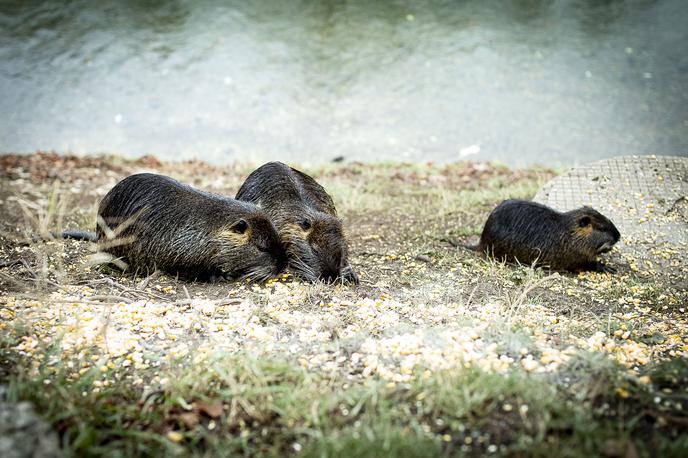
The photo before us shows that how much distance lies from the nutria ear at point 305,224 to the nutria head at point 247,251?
231 millimetres

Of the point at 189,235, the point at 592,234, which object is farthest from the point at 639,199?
the point at 189,235

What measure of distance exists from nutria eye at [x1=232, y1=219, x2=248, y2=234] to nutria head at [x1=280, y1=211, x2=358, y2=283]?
0.32 metres

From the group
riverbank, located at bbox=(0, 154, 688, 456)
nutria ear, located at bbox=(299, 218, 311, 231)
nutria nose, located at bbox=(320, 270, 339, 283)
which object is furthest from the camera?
nutria ear, located at bbox=(299, 218, 311, 231)

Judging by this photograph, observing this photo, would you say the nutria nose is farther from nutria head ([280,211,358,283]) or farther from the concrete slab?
the concrete slab

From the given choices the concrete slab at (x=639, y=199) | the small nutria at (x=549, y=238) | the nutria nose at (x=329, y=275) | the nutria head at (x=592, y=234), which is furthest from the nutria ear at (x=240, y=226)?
the concrete slab at (x=639, y=199)

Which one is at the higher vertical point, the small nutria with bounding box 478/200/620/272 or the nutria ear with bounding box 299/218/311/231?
the nutria ear with bounding box 299/218/311/231

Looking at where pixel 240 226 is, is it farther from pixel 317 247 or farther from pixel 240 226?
pixel 317 247

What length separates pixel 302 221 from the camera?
14.0 feet

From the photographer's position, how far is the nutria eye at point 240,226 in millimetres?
4078

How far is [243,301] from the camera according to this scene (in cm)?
345

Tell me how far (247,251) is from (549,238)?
7.78 feet

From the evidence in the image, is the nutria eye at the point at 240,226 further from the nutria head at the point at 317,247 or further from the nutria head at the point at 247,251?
the nutria head at the point at 317,247

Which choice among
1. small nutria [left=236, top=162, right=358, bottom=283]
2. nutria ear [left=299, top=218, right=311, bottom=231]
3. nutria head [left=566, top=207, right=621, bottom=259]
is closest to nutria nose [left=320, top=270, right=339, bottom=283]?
small nutria [left=236, top=162, right=358, bottom=283]

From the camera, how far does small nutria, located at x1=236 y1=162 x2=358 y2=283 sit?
13.6 ft
